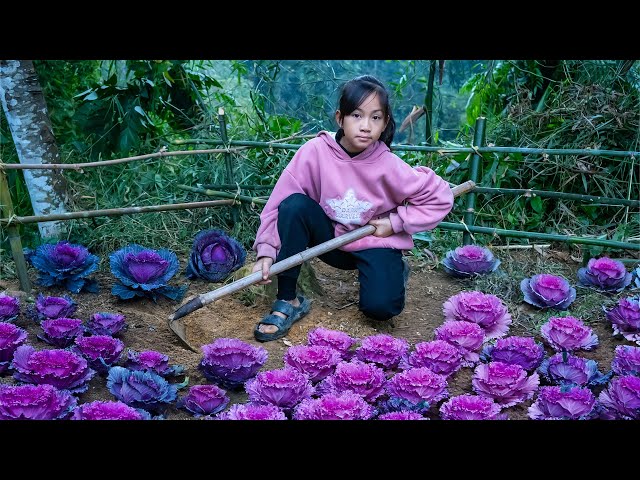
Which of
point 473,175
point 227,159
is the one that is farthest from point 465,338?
point 227,159

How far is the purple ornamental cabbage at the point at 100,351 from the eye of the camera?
7.61ft

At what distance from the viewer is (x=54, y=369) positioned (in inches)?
85.1

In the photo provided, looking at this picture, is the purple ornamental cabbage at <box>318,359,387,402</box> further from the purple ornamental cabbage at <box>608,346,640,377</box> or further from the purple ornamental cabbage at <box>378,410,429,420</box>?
the purple ornamental cabbage at <box>608,346,640,377</box>

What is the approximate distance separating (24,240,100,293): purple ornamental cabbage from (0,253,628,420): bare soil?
48mm

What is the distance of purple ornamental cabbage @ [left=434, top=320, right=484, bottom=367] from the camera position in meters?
2.52

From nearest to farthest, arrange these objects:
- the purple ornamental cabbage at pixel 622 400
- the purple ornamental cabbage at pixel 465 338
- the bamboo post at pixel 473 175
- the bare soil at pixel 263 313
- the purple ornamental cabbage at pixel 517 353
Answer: the purple ornamental cabbage at pixel 622 400 → the purple ornamental cabbage at pixel 517 353 → the purple ornamental cabbage at pixel 465 338 → the bare soil at pixel 263 313 → the bamboo post at pixel 473 175

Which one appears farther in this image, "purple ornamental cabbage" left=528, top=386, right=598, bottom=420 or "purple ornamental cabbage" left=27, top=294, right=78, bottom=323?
"purple ornamental cabbage" left=27, top=294, right=78, bottom=323

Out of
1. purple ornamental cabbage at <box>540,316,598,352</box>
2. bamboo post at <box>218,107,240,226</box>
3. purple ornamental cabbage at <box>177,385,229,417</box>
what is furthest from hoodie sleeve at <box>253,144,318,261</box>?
purple ornamental cabbage at <box>540,316,598,352</box>

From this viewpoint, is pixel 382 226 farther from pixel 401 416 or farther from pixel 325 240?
pixel 401 416

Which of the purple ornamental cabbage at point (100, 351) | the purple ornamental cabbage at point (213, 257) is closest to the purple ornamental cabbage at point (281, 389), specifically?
the purple ornamental cabbage at point (100, 351)

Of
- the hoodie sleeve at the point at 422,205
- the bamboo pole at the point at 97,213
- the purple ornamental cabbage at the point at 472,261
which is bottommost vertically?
the purple ornamental cabbage at the point at 472,261

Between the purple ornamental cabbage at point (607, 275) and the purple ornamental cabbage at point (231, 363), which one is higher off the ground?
the purple ornamental cabbage at point (231, 363)

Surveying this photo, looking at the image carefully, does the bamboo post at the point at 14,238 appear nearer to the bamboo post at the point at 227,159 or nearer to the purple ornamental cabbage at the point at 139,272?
the purple ornamental cabbage at the point at 139,272

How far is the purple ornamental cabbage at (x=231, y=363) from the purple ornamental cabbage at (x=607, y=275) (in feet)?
5.40
